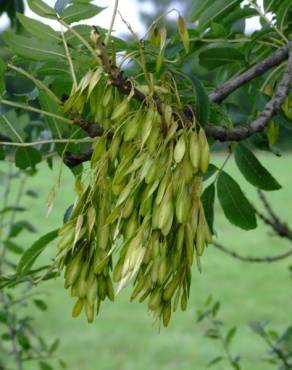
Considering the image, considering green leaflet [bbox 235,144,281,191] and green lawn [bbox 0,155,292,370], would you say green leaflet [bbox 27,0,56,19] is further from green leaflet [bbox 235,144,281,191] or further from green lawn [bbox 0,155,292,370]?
green lawn [bbox 0,155,292,370]

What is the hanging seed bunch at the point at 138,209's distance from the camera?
0.79 metres

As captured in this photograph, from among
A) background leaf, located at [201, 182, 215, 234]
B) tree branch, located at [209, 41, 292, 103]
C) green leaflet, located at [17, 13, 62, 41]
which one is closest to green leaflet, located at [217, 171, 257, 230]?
background leaf, located at [201, 182, 215, 234]

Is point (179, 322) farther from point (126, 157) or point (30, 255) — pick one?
point (126, 157)

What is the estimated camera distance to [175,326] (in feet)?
18.9

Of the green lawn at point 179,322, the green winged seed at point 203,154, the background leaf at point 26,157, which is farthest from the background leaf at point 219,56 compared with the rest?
the green lawn at point 179,322

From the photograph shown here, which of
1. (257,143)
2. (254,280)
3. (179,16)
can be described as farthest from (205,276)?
(179,16)

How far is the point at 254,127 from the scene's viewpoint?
96cm

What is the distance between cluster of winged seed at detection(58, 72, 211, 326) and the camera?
0.79 meters

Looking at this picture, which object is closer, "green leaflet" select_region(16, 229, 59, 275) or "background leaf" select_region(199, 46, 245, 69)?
"green leaflet" select_region(16, 229, 59, 275)

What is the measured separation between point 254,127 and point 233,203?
235mm

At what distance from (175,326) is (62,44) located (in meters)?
4.93

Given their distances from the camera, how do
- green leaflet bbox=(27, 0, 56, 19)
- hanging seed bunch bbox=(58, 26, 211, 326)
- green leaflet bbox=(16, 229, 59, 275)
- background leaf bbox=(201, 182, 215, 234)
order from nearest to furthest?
hanging seed bunch bbox=(58, 26, 211, 326), green leaflet bbox=(27, 0, 56, 19), green leaflet bbox=(16, 229, 59, 275), background leaf bbox=(201, 182, 215, 234)

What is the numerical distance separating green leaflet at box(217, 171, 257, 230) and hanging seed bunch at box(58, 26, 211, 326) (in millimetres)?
327

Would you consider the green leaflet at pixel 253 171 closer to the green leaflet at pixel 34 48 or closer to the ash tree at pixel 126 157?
the ash tree at pixel 126 157
